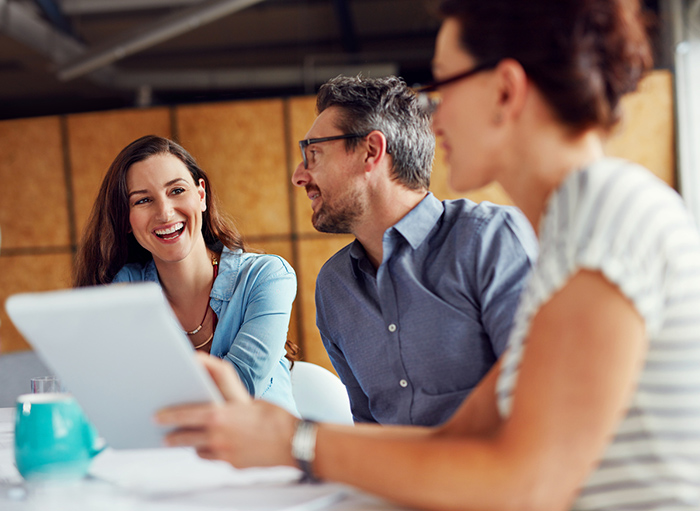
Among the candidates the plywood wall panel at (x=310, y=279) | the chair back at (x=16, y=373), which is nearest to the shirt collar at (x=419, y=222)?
the chair back at (x=16, y=373)

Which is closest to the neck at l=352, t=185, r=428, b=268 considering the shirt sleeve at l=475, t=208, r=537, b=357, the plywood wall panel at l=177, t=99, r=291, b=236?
the shirt sleeve at l=475, t=208, r=537, b=357

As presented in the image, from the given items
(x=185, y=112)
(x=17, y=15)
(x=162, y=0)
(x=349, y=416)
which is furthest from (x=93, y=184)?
(x=349, y=416)

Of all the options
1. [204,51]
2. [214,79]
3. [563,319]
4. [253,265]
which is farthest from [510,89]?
[204,51]

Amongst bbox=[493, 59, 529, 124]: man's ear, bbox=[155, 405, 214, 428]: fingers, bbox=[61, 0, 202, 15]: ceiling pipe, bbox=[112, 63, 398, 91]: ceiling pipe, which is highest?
bbox=[61, 0, 202, 15]: ceiling pipe

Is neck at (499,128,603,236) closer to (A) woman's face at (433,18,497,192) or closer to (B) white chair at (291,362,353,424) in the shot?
(A) woman's face at (433,18,497,192)

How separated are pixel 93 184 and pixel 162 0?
9.03ft

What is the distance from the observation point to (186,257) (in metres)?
2.30

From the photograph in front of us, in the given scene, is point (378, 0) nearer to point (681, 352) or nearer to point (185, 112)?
point (185, 112)

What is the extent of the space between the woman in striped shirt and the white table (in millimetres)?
107

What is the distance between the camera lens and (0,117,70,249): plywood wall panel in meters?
5.37

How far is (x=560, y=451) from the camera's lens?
68 cm

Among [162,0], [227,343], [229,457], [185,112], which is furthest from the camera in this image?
[162,0]

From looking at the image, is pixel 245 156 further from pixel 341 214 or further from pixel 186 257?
pixel 341 214

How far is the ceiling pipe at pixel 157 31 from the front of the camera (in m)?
5.42
